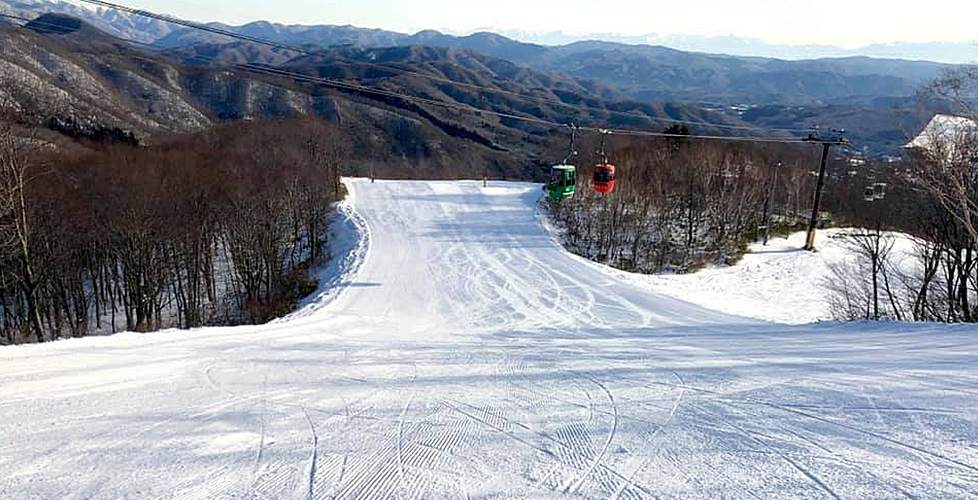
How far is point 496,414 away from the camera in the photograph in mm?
7266

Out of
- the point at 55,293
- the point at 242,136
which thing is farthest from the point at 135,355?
the point at 242,136

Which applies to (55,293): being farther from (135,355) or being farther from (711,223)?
(711,223)

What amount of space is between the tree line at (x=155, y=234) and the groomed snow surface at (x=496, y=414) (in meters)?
14.9

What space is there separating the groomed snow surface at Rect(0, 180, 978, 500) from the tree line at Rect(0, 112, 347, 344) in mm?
14922

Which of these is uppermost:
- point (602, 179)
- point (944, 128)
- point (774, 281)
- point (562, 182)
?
point (944, 128)

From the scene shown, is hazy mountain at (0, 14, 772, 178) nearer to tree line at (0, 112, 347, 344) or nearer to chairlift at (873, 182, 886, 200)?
tree line at (0, 112, 347, 344)

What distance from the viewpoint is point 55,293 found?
27766mm

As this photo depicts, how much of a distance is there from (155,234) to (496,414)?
26.6 metres

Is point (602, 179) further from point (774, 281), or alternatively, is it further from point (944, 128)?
point (944, 128)

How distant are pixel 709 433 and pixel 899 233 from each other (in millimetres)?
39116

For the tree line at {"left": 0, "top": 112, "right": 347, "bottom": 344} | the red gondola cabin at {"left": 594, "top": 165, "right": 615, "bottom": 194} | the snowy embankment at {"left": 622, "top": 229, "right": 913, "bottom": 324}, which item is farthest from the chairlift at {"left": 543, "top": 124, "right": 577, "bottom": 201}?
the tree line at {"left": 0, "top": 112, "right": 347, "bottom": 344}

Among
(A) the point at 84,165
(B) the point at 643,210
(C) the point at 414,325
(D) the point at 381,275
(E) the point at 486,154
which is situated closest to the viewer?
(C) the point at 414,325

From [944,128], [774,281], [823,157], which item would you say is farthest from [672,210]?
[944,128]

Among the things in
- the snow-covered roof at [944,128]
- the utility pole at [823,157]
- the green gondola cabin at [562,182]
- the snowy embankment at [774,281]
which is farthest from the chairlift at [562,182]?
the snow-covered roof at [944,128]
